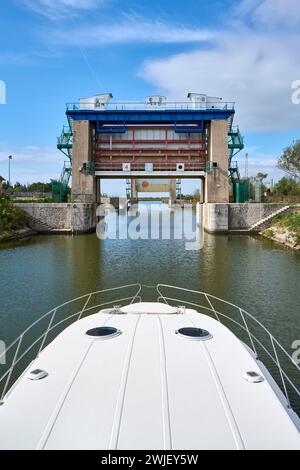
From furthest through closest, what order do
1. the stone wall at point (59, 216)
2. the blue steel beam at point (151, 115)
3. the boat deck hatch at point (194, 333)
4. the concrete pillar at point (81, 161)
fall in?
1. the blue steel beam at point (151, 115)
2. the concrete pillar at point (81, 161)
3. the stone wall at point (59, 216)
4. the boat deck hatch at point (194, 333)

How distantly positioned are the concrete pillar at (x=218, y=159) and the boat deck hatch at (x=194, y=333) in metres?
36.7

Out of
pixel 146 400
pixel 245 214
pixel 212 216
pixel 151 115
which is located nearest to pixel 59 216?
pixel 151 115

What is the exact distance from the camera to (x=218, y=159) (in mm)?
41500

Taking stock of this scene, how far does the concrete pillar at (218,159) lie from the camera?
→ 4150 cm

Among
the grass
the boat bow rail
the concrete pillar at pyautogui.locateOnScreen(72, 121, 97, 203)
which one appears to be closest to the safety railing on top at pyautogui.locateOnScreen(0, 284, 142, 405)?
the boat bow rail

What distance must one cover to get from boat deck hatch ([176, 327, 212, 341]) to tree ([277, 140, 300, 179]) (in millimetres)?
58779

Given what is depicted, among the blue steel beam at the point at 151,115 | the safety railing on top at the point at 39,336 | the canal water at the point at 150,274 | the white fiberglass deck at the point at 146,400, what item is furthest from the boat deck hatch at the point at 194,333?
the blue steel beam at the point at 151,115

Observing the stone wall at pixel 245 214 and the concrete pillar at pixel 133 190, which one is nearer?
the stone wall at pixel 245 214

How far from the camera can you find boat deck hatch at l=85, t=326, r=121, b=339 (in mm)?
6422

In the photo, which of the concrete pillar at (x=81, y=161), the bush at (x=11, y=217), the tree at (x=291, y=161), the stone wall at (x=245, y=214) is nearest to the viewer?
the bush at (x=11, y=217)

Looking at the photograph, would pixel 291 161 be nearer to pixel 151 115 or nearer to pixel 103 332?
pixel 151 115

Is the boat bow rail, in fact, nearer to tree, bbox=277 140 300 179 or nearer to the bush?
the bush

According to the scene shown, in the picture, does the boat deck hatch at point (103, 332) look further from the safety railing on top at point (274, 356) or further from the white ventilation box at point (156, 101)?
the white ventilation box at point (156, 101)
